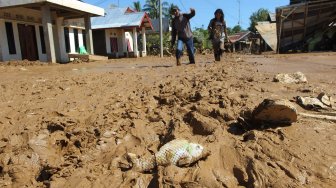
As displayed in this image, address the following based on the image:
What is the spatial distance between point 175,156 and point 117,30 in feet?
72.5

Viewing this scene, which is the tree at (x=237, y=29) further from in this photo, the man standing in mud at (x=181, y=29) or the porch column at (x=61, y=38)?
the man standing in mud at (x=181, y=29)

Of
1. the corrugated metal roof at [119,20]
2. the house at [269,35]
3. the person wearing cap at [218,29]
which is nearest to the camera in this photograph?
the person wearing cap at [218,29]

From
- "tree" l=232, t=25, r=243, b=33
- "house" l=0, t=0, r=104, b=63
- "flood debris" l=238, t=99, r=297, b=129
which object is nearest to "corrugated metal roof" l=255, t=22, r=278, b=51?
"house" l=0, t=0, r=104, b=63

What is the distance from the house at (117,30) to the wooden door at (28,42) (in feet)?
24.6

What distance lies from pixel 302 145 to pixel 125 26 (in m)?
20.0

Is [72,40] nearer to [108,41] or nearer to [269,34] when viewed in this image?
[108,41]

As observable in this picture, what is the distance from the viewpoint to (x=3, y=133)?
334 centimetres

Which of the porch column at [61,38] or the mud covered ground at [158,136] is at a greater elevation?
the porch column at [61,38]

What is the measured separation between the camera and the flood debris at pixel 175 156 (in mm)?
2426

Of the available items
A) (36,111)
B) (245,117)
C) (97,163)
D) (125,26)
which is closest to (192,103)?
(245,117)

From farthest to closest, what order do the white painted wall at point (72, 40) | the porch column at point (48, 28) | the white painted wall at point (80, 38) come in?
the white painted wall at point (80, 38) → the white painted wall at point (72, 40) → the porch column at point (48, 28)

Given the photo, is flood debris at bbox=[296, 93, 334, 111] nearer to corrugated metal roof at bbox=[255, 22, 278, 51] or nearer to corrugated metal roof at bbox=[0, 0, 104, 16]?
corrugated metal roof at bbox=[0, 0, 104, 16]

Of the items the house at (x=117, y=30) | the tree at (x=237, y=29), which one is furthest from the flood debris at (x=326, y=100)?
the tree at (x=237, y=29)


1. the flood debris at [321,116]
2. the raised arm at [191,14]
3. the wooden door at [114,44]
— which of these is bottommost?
the flood debris at [321,116]
